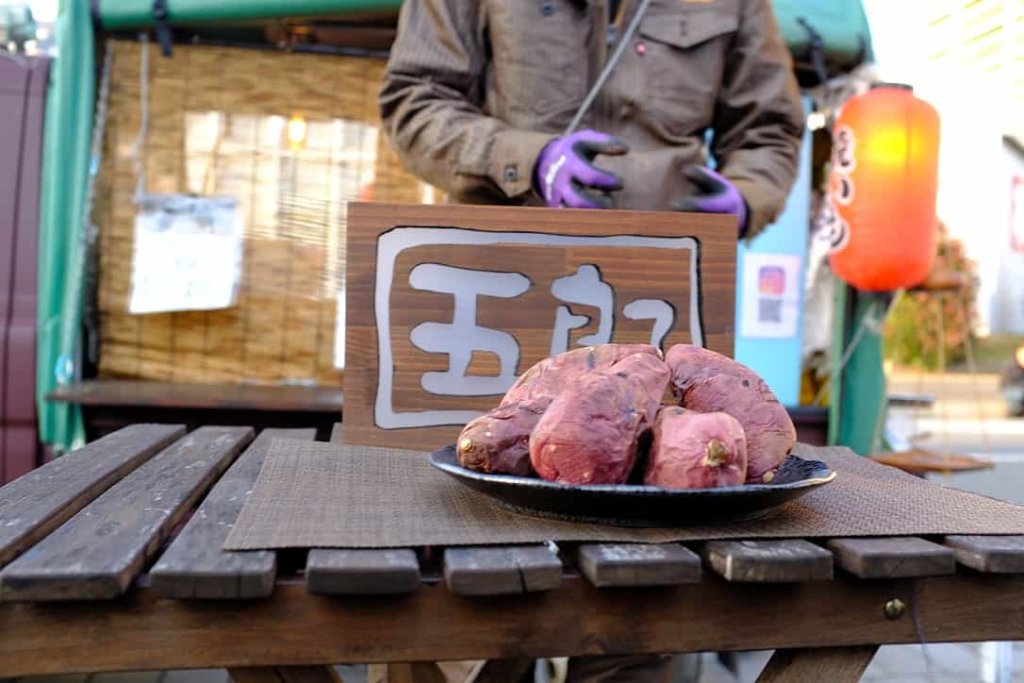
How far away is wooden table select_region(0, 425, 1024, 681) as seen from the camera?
741 millimetres

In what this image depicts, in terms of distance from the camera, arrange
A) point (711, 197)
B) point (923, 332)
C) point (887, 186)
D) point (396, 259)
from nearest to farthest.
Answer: point (396, 259) → point (711, 197) → point (887, 186) → point (923, 332)

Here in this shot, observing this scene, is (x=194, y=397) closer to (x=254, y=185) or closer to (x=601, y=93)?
(x=254, y=185)

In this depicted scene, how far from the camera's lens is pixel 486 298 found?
55.5 inches

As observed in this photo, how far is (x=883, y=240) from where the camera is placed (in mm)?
3309

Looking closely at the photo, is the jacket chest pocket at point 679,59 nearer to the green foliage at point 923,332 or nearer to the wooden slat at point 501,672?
the wooden slat at point 501,672

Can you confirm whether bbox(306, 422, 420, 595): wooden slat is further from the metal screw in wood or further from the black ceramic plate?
the metal screw in wood

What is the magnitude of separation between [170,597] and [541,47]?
4.55ft

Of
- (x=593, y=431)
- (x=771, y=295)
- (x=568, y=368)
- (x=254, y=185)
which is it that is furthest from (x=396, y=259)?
(x=771, y=295)

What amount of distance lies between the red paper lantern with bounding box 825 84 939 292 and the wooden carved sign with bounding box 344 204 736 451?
2123mm

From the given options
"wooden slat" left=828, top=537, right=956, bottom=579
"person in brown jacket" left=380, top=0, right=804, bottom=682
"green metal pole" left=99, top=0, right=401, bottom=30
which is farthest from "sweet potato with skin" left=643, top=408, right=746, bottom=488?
"green metal pole" left=99, top=0, right=401, bottom=30

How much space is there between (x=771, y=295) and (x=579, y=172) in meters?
2.70

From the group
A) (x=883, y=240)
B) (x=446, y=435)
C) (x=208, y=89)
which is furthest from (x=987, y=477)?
(x=446, y=435)

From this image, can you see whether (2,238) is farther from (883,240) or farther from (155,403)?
(883,240)

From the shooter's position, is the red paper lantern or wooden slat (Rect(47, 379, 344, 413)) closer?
wooden slat (Rect(47, 379, 344, 413))
